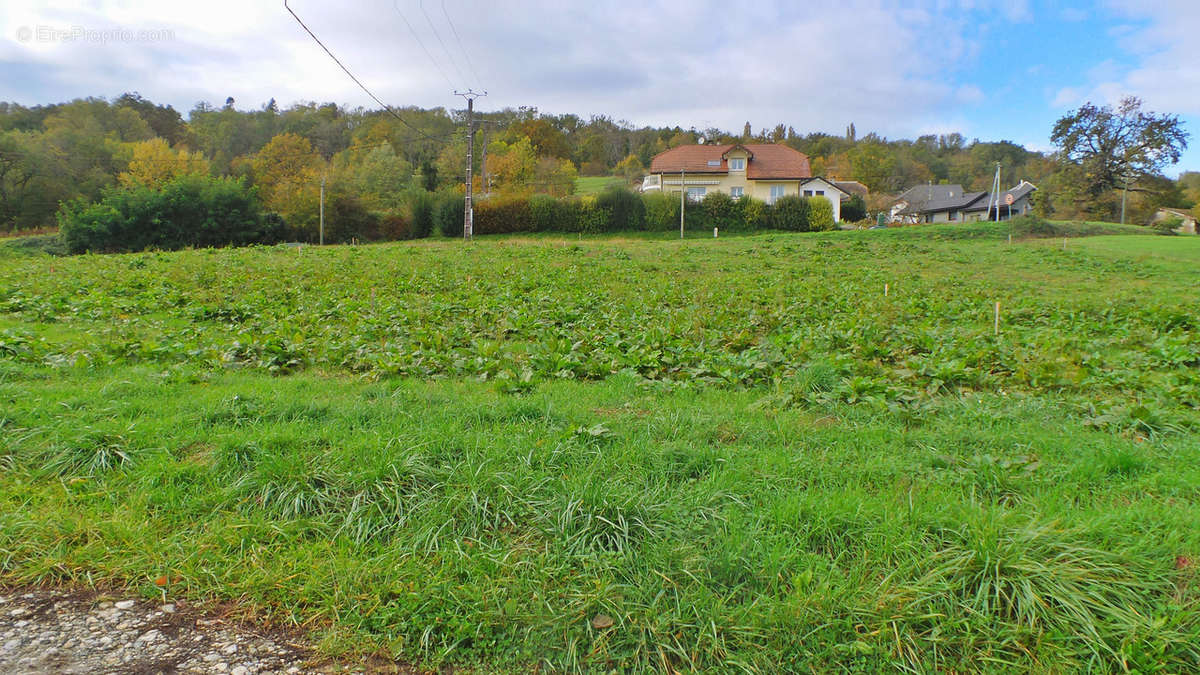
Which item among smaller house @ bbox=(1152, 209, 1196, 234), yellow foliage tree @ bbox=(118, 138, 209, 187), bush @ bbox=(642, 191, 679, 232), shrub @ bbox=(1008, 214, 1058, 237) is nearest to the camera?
shrub @ bbox=(1008, 214, 1058, 237)

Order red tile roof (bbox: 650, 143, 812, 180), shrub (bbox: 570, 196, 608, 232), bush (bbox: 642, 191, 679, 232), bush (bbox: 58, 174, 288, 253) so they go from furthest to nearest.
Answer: red tile roof (bbox: 650, 143, 812, 180) < bush (bbox: 642, 191, 679, 232) < shrub (bbox: 570, 196, 608, 232) < bush (bbox: 58, 174, 288, 253)

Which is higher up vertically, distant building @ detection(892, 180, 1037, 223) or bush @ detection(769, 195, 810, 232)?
distant building @ detection(892, 180, 1037, 223)

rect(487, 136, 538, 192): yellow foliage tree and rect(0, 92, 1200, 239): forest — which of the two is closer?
rect(0, 92, 1200, 239): forest

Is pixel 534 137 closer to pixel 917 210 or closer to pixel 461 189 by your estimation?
pixel 461 189

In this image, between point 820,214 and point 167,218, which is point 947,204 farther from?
point 167,218

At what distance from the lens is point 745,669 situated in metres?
2.25

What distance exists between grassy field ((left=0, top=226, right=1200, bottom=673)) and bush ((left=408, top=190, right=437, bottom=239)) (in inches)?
1351

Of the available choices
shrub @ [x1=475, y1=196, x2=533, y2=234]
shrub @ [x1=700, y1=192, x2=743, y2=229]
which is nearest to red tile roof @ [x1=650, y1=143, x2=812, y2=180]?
shrub @ [x1=700, y1=192, x2=743, y2=229]

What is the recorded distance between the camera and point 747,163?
53.6 metres

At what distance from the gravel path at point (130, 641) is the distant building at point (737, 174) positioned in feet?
171

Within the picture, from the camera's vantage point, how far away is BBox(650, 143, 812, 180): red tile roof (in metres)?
52.8

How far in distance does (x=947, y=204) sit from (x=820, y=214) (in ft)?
121

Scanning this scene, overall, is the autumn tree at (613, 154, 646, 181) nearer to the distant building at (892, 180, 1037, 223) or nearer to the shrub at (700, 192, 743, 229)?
the shrub at (700, 192, 743, 229)

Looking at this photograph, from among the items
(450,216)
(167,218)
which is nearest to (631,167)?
(450,216)
